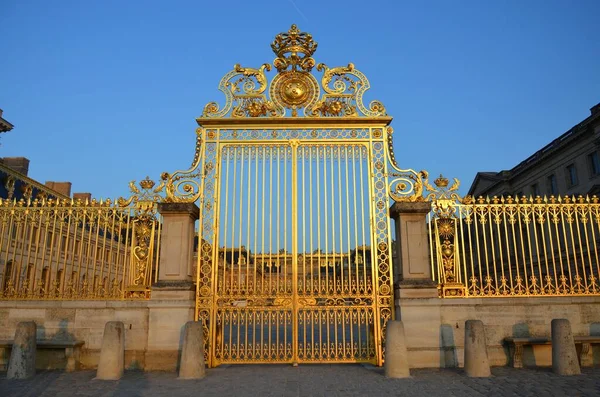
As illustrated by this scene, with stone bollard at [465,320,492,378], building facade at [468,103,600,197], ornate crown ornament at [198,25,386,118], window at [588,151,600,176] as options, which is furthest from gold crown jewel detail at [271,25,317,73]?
window at [588,151,600,176]

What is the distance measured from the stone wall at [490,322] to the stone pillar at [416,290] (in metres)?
0.02

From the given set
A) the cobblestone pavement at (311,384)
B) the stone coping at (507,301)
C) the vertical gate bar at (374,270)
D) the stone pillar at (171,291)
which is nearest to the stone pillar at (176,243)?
the stone pillar at (171,291)

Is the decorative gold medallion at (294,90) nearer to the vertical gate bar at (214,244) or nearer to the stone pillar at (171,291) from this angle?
the vertical gate bar at (214,244)

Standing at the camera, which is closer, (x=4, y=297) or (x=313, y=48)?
(x=4, y=297)

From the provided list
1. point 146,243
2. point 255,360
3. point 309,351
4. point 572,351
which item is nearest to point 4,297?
point 146,243

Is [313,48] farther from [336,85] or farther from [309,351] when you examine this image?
[309,351]

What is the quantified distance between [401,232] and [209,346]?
489 centimetres

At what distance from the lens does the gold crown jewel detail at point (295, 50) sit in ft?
37.1

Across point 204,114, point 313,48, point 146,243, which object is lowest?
point 146,243

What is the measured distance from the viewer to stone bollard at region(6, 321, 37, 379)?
8.49m

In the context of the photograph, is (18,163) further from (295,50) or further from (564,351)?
(564,351)

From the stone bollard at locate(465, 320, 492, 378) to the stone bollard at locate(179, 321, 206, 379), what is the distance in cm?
499

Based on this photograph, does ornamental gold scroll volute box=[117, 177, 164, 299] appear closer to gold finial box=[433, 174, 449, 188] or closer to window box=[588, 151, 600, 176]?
gold finial box=[433, 174, 449, 188]

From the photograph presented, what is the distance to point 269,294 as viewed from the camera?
1006 cm
